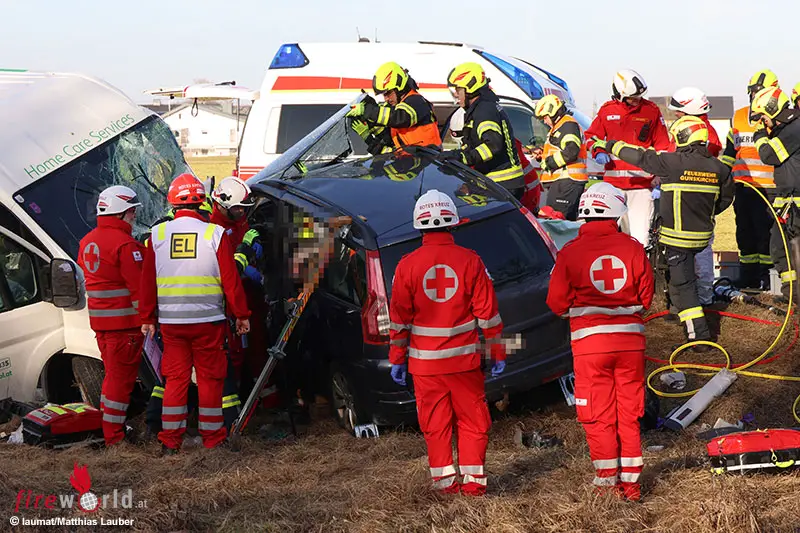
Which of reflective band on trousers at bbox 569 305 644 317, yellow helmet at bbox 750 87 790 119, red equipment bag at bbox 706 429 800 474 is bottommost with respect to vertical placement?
red equipment bag at bbox 706 429 800 474

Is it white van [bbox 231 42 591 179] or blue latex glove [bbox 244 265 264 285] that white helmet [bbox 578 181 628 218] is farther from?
white van [bbox 231 42 591 179]

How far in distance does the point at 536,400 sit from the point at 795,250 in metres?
2.13

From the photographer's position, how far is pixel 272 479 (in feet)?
17.1

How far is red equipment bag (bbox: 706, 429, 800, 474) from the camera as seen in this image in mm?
4730

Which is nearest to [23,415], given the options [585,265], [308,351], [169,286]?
[169,286]

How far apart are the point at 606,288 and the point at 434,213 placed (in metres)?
0.96

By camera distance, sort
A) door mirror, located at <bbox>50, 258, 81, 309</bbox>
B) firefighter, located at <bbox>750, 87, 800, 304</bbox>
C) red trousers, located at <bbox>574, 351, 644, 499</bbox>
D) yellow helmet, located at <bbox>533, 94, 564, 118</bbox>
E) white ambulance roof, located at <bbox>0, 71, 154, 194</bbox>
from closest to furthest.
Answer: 1. red trousers, located at <bbox>574, 351, 644, 499</bbox>
2. door mirror, located at <bbox>50, 258, 81, 309</bbox>
3. white ambulance roof, located at <bbox>0, 71, 154, 194</bbox>
4. firefighter, located at <bbox>750, 87, 800, 304</bbox>
5. yellow helmet, located at <bbox>533, 94, 564, 118</bbox>

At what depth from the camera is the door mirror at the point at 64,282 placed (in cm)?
616

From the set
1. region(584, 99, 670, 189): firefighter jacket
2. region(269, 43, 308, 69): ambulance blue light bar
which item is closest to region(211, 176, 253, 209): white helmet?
region(584, 99, 670, 189): firefighter jacket

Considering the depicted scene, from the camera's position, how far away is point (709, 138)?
7840mm

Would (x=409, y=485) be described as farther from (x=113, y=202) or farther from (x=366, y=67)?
(x=366, y=67)

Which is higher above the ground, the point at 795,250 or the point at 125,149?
the point at 125,149

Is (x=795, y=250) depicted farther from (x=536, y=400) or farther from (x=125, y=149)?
(x=125, y=149)

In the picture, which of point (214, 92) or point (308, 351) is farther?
point (214, 92)
